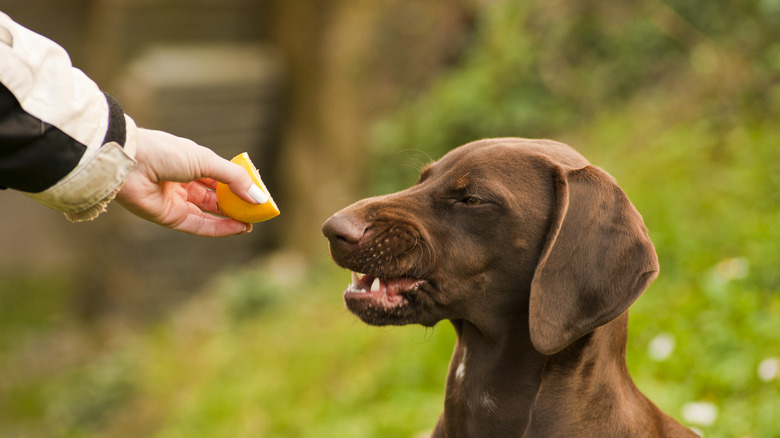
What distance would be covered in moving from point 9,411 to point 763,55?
12228mm

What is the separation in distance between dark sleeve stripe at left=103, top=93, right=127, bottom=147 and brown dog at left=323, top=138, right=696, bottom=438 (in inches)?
30.1

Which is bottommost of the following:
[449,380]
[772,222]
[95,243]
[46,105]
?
[95,243]

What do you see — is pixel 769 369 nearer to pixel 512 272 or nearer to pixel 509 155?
pixel 512 272

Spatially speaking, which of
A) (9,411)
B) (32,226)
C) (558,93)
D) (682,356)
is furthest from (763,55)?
(32,226)

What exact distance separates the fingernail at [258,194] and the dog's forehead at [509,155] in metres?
0.71

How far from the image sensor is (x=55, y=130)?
2582 millimetres

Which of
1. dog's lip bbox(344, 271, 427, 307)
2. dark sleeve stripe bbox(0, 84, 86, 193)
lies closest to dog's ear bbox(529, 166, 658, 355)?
dog's lip bbox(344, 271, 427, 307)

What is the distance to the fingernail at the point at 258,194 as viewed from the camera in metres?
2.96

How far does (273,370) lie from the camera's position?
8188 millimetres

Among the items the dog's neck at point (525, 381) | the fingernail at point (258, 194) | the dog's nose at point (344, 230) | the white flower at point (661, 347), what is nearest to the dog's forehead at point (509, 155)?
the dog's nose at point (344, 230)

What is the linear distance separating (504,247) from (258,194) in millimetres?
919

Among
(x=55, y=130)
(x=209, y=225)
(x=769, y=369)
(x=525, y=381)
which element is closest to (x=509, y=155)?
(x=525, y=381)

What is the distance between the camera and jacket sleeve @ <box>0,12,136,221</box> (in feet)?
8.20

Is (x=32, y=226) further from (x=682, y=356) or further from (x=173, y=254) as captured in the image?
(x=682, y=356)
